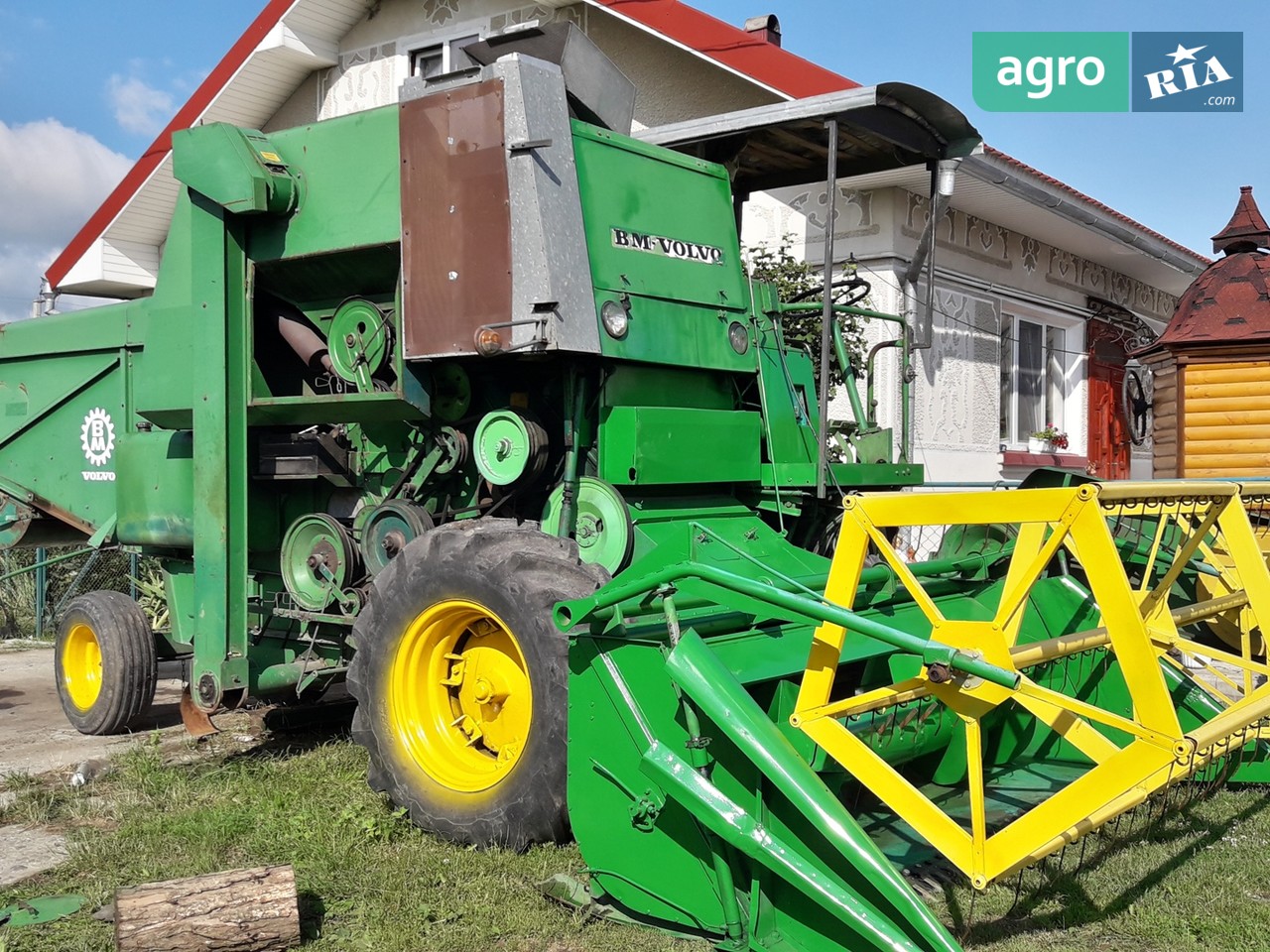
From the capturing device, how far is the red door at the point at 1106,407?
14.5 metres

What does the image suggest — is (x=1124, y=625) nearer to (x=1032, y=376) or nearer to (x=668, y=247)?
(x=668, y=247)

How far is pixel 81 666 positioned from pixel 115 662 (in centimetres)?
70

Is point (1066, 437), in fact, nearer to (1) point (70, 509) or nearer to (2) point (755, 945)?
(1) point (70, 509)

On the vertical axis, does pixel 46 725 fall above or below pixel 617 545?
below

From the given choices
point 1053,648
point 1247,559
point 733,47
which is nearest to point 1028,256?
point 733,47

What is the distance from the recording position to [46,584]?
40.2ft

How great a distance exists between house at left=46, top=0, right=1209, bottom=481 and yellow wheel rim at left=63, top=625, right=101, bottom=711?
16.3 feet

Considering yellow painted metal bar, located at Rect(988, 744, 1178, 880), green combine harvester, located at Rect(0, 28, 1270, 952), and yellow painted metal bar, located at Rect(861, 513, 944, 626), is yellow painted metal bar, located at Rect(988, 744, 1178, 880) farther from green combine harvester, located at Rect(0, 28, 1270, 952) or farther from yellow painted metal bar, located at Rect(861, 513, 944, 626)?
yellow painted metal bar, located at Rect(861, 513, 944, 626)

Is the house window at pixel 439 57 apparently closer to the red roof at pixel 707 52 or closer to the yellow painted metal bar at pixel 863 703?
the red roof at pixel 707 52

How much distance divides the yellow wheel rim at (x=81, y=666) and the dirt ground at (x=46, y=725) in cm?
21

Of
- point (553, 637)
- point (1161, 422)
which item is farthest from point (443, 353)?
point (1161, 422)

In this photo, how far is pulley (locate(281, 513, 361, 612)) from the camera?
18.7 ft

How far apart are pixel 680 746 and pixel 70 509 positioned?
5653 mm

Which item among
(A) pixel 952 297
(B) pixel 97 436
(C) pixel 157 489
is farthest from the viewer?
(A) pixel 952 297
